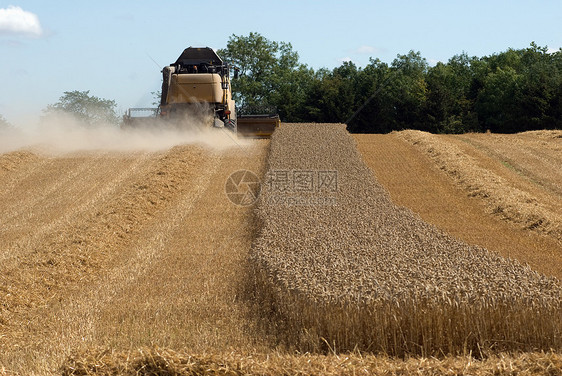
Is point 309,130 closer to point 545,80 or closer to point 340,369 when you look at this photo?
point 340,369

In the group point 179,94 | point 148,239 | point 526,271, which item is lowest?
point 148,239

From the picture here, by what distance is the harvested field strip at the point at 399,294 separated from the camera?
316 inches

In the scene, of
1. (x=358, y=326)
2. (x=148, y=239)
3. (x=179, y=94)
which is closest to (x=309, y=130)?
(x=179, y=94)

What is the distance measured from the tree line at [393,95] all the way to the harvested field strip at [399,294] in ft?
137

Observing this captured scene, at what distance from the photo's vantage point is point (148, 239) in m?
14.6

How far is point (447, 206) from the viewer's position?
59.6 ft

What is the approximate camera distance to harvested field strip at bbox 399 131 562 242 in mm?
15953

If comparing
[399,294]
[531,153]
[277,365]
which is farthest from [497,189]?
[277,365]

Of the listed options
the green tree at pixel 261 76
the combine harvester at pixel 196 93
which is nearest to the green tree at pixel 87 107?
the green tree at pixel 261 76

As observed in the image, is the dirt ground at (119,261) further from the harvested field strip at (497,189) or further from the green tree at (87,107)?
the green tree at (87,107)

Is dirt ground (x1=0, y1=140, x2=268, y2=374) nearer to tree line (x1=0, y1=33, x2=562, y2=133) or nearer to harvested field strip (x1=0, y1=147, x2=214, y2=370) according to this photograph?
harvested field strip (x1=0, y1=147, x2=214, y2=370)

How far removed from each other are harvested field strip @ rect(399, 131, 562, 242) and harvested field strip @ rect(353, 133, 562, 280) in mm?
284

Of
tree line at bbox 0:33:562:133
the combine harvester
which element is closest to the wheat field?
the combine harvester

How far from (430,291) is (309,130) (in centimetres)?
2448
